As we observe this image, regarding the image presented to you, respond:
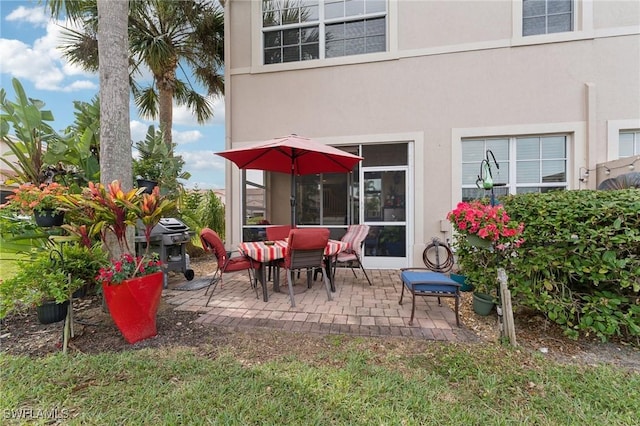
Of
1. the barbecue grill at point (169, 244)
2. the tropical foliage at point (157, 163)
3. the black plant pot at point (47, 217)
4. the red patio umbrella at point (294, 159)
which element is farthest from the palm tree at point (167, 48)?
the black plant pot at point (47, 217)

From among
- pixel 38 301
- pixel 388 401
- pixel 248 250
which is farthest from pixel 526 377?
pixel 38 301

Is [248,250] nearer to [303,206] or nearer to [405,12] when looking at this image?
[303,206]

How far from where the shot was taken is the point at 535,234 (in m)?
2.95

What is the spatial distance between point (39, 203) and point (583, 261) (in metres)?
5.67

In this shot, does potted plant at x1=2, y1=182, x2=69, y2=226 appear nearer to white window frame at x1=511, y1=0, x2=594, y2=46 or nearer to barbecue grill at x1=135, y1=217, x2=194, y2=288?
barbecue grill at x1=135, y1=217, x2=194, y2=288

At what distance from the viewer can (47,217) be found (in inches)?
120

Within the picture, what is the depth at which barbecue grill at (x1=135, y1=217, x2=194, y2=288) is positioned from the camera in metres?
4.95

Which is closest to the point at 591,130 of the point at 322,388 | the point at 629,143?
the point at 629,143

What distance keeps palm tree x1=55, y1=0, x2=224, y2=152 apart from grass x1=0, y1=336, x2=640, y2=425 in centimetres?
599

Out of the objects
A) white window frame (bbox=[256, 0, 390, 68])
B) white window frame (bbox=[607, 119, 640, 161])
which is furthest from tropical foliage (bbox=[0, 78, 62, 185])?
white window frame (bbox=[607, 119, 640, 161])

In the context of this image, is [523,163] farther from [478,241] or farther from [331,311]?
[331,311]

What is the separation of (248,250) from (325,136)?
146 inches

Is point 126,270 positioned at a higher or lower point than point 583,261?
lower

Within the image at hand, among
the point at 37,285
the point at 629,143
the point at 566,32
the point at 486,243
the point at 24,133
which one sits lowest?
the point at 37,285
